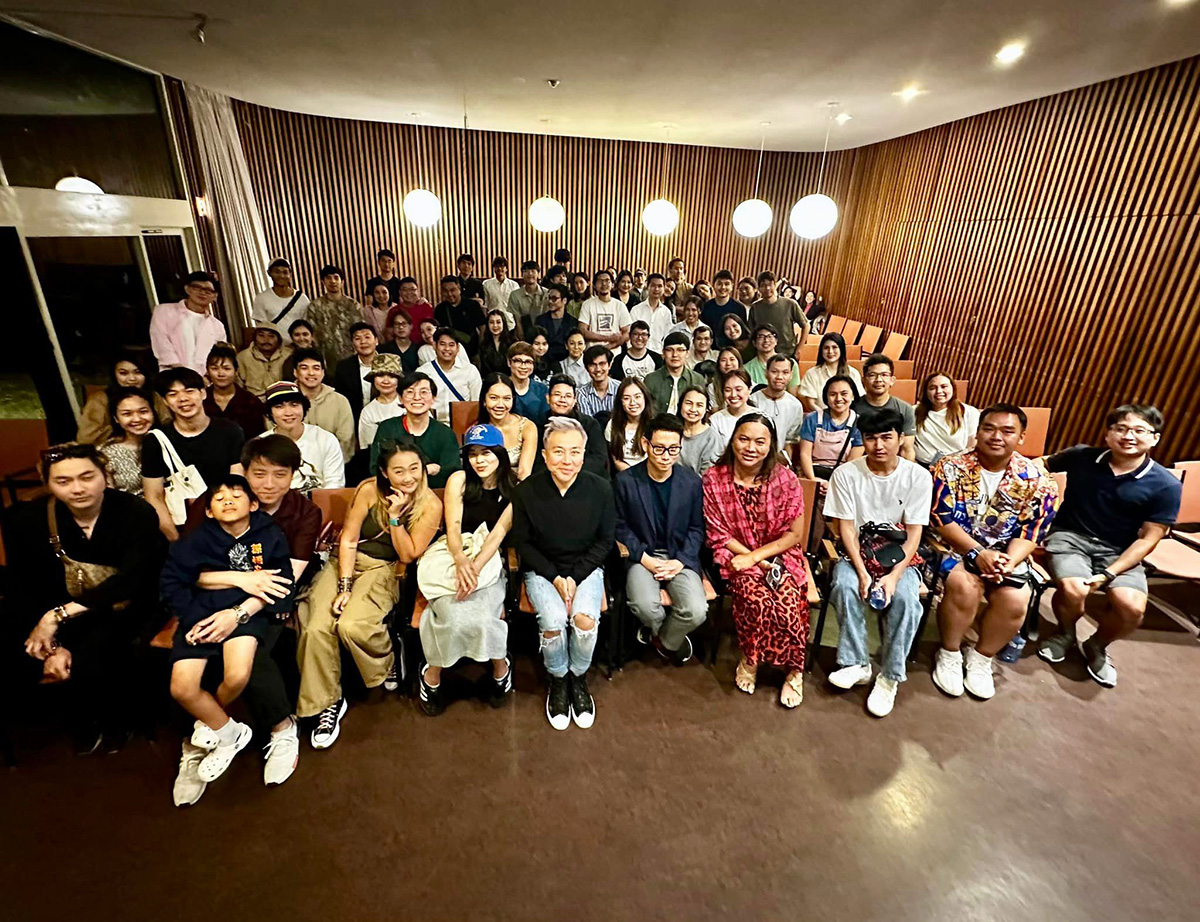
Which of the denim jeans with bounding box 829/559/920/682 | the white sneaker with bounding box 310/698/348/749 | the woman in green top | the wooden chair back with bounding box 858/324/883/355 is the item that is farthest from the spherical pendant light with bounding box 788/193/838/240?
the white sneaker with bounding box 310/698/348/749

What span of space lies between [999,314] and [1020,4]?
12.2ft

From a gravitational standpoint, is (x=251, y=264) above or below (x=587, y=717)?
above

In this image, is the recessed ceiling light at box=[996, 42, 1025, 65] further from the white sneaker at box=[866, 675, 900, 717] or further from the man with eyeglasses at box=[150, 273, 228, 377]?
the man with eyeglasses at box=[150, 273, 228, 377]

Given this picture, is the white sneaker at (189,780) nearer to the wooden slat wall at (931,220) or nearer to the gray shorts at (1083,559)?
the gray shorts at (1083,559)

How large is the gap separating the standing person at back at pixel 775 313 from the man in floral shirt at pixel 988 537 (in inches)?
141

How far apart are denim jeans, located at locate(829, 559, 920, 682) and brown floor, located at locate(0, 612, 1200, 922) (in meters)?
0.23

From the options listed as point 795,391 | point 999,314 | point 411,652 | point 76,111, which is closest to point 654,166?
point 999,314

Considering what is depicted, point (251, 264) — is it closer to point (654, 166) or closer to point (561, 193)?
point (561, 193)

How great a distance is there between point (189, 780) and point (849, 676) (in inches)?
125

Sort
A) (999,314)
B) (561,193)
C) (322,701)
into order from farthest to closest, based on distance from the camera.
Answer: (561,193) → (999,314) → (322,701)

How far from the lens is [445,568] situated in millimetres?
2893

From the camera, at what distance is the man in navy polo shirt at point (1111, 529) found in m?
3.17

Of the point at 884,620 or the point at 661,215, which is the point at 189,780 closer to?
the point at 884,620

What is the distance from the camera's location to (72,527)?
254 centimetres
